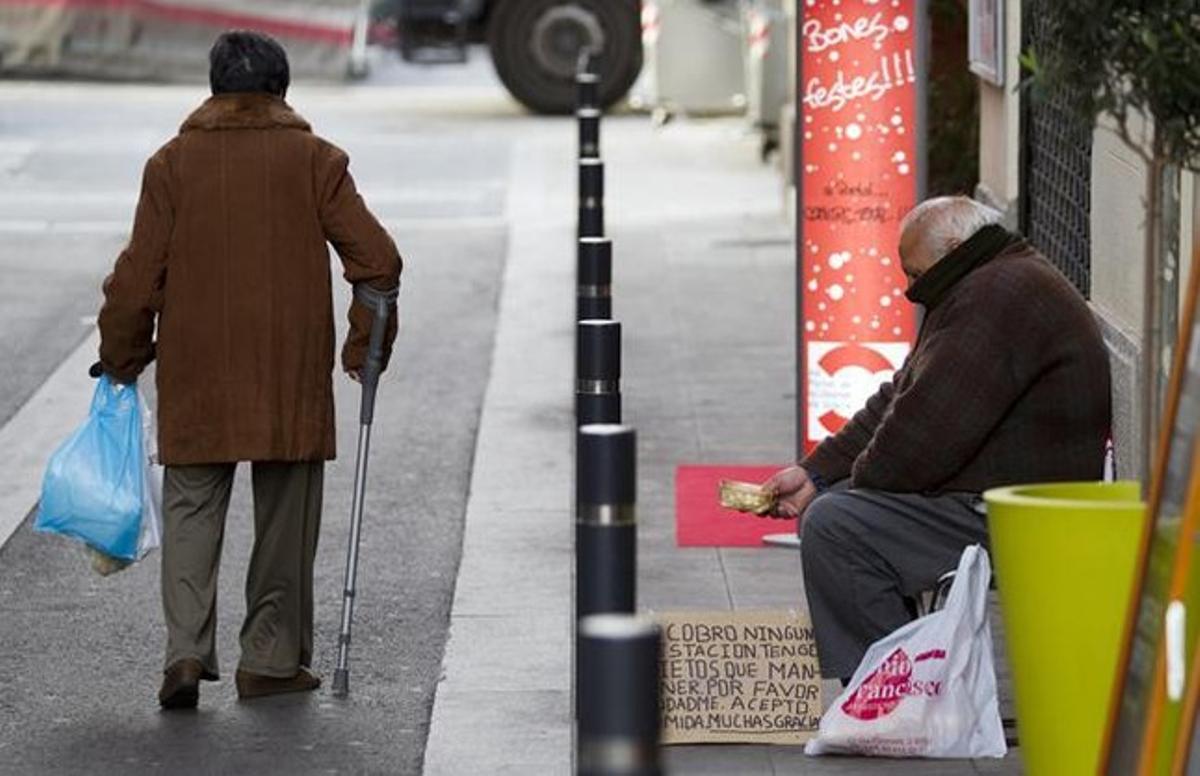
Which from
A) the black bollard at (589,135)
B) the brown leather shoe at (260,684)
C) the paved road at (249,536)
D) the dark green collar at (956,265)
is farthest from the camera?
the black bollard at (589,135)

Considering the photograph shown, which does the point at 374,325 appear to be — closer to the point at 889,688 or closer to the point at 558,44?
the point at 889,688

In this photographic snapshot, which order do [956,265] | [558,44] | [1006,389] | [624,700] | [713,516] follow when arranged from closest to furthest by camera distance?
[624,700] < [1006,389] < [956,265] < [713,516] < [558,44]

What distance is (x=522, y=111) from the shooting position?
29609 mm

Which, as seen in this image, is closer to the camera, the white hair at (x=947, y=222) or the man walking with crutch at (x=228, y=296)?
the white hair at (x=947, y=222)

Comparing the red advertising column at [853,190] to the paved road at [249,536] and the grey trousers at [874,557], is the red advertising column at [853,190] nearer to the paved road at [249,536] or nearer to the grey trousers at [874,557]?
the paved road at [249,536]

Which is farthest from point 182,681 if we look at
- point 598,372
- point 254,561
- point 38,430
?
point 38,430

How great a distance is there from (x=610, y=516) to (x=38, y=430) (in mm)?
7707

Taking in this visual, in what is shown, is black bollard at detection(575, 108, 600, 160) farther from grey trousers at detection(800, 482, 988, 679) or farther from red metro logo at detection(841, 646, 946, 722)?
red metro logo at detection(841, 646, 946, 722)

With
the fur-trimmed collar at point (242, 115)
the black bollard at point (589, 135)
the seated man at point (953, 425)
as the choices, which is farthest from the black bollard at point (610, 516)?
the black bollard at point (589, 135)

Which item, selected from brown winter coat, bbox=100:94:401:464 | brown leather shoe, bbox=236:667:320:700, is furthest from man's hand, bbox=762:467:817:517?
brown leather shoe, bbox=236:667:320:700

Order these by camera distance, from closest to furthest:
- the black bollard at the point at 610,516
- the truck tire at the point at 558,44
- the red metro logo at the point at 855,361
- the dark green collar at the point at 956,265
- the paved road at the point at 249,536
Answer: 1. the black bollard at the point at 610,516
2. the dark green collar at the point at 956,265
3. the paved road at the point at 249,536
4. the red metro logo at the point at 855,361
5. the truck tire at the point at 558,44

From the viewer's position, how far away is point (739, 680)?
7.61 metres

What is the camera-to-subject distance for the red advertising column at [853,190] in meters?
10.0

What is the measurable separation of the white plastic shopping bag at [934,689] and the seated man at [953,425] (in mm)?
222
